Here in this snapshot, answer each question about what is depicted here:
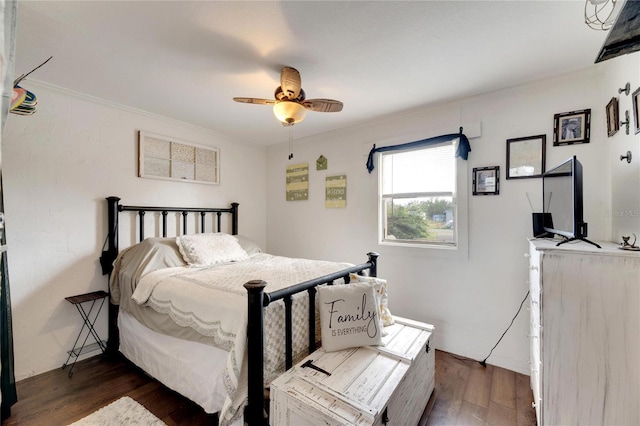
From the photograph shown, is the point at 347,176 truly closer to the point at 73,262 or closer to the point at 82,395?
the point at 73,262

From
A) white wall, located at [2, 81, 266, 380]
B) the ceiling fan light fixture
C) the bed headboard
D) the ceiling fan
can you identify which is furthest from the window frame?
white wall, located at [2, 81, 266, 380]

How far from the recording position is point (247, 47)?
6.00 feet

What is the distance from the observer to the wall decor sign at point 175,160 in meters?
2.93

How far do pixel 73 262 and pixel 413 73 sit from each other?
3.25m

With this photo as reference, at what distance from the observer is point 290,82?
77.0 inches

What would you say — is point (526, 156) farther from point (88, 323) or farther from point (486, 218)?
point (88, 323)

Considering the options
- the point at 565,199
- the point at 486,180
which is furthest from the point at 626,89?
the point at 486,180

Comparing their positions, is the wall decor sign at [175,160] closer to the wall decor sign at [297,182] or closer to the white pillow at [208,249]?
the white pillow at [208,249]

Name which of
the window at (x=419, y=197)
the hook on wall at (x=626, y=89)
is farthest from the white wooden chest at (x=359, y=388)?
the hook on wall at (x=626, y=89)

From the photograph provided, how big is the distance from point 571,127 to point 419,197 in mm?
1285

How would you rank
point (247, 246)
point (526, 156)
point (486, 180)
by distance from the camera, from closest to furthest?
point (526, 156) → point (486, 180) → point (247, 246)

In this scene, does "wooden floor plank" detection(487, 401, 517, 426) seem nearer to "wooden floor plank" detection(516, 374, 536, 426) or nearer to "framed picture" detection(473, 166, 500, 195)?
"wooden floor plank" detection(516, 374, 536, 426)

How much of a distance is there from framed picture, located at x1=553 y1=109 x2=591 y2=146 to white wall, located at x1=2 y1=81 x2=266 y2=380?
12.1ft

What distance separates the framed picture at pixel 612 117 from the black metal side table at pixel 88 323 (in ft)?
13.3
